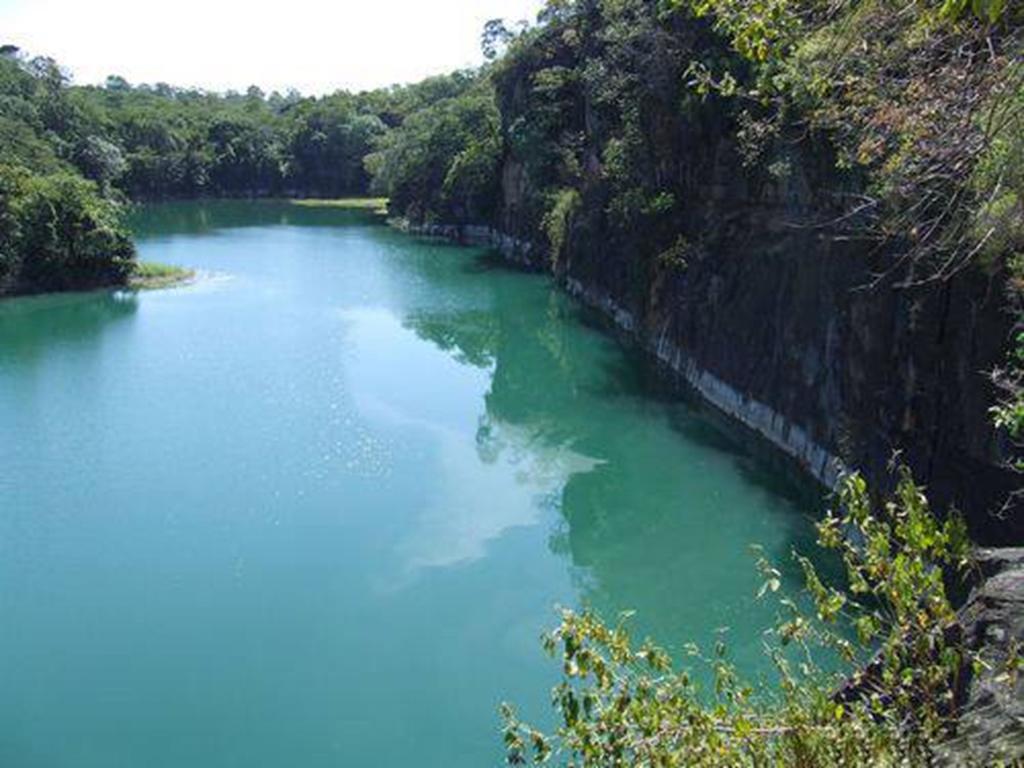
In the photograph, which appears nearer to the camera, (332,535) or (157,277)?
(332,535)

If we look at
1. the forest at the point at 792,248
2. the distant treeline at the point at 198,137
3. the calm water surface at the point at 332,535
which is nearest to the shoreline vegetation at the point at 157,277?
the forest at the point at 792,248

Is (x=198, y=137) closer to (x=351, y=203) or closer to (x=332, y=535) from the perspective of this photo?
(x=351, y=203)

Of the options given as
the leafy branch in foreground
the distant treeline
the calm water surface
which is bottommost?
the calm water surface

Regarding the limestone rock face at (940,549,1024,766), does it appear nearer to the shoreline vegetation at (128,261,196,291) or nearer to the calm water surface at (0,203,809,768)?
the calm water surface at (0,203,809,768)

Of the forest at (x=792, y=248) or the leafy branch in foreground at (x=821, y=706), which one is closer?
the leafy branch in foreground at (x=821, y=706)

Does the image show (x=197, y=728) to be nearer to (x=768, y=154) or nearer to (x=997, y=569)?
(x=997, y=569)

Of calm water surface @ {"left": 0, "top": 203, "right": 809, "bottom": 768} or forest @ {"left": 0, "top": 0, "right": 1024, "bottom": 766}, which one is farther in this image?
calm water surface @ {"left": 0, "top": 203, "right": 809, "bottom": 768}

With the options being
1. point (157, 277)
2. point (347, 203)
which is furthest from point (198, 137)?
point (157, 277)

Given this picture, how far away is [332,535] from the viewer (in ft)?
52.5

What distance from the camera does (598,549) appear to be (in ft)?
51.2

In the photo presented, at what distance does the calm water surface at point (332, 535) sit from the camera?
11.3 metres

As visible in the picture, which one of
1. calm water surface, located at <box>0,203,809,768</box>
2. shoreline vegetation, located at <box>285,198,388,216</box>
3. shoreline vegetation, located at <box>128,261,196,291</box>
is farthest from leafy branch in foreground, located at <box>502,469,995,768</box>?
shoreline vegetation, located at <box>285,198,388,216</box>

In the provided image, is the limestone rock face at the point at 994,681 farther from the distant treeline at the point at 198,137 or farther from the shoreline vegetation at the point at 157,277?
the distant treeline at the point at 198,137

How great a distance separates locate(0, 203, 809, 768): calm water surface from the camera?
1129cm
